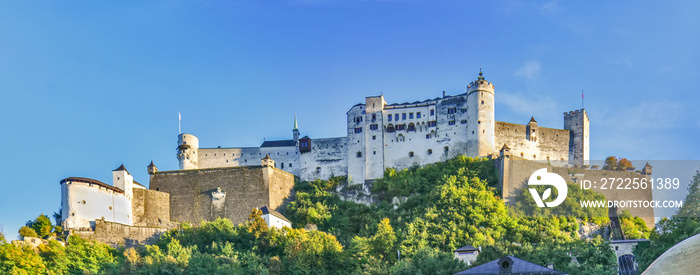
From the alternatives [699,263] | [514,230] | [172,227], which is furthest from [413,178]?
[699,263]

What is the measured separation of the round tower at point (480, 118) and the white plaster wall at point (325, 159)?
30.2 ft

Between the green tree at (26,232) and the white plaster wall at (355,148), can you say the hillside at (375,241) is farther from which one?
the white plaster wall at (355,148)

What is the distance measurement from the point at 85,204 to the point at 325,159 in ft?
56.6

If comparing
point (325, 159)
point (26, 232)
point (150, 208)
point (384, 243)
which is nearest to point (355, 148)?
point (325, 159)

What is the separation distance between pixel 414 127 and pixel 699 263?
4985 centimetres

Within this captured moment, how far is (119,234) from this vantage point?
143ft

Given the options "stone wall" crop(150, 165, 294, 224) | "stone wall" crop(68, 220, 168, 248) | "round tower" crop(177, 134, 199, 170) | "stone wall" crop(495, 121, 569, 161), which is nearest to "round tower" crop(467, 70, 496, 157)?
"stone wall" crop(495, 121, 569, 161)

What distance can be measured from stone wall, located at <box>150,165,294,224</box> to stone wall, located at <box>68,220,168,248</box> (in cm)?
373

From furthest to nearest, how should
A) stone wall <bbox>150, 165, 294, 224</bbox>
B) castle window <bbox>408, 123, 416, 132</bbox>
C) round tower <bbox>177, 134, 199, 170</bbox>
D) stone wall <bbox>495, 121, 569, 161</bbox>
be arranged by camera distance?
round tower <bbox>177, 134, 199, 170</bbox>
castle window <bbox>408, 123, 416, 132</bbox>
stone wall <bbox>495, 121, 569, 161</bbox>
stone wall <bbox>150, 165, 294, 224</bbox>

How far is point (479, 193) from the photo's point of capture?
1740 inches

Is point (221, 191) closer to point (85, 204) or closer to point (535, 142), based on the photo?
point (85, 204)

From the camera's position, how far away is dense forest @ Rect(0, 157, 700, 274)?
35.3m

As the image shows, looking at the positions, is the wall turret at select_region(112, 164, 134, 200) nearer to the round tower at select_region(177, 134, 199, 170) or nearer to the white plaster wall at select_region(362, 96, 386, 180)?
the round tower at select_region(177, 134, 199, 170)

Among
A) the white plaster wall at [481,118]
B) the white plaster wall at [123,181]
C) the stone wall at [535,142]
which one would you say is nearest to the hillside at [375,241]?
the white plaster wall at [481,118]
